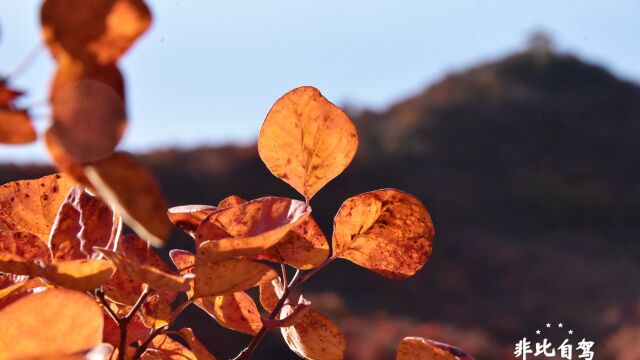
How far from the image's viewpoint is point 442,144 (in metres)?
7.21

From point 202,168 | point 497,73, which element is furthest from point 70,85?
point 497,73

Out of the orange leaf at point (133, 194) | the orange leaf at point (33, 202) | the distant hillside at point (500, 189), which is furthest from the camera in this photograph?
the distant hillside at point (500, 189)

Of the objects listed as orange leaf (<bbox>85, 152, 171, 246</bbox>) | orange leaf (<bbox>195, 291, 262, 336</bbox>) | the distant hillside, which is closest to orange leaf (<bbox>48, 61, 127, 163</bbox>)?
orange leaf (<bbox>85, 152, 171, 246</bbox>)

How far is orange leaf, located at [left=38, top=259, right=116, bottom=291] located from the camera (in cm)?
16

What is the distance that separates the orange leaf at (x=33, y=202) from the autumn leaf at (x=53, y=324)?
0.07 meters

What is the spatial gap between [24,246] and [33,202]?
0.02 m

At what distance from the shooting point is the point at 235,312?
0.74ft

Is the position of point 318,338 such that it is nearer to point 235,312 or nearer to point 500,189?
point 235,312

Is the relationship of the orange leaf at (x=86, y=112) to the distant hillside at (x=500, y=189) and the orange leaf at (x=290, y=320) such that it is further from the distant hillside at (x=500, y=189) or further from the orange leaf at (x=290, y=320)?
the distant hillside at (x=500, y=189)

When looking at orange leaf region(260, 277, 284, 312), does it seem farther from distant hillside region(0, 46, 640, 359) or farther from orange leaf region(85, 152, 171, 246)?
distant hillside region(0, 46, 640, 359)

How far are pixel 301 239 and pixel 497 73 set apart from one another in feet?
27.4

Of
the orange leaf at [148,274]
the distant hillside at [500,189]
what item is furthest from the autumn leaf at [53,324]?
the distant hillside at [500,189]

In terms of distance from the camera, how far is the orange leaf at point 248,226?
0.16 m

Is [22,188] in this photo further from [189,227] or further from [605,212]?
[605,212]
